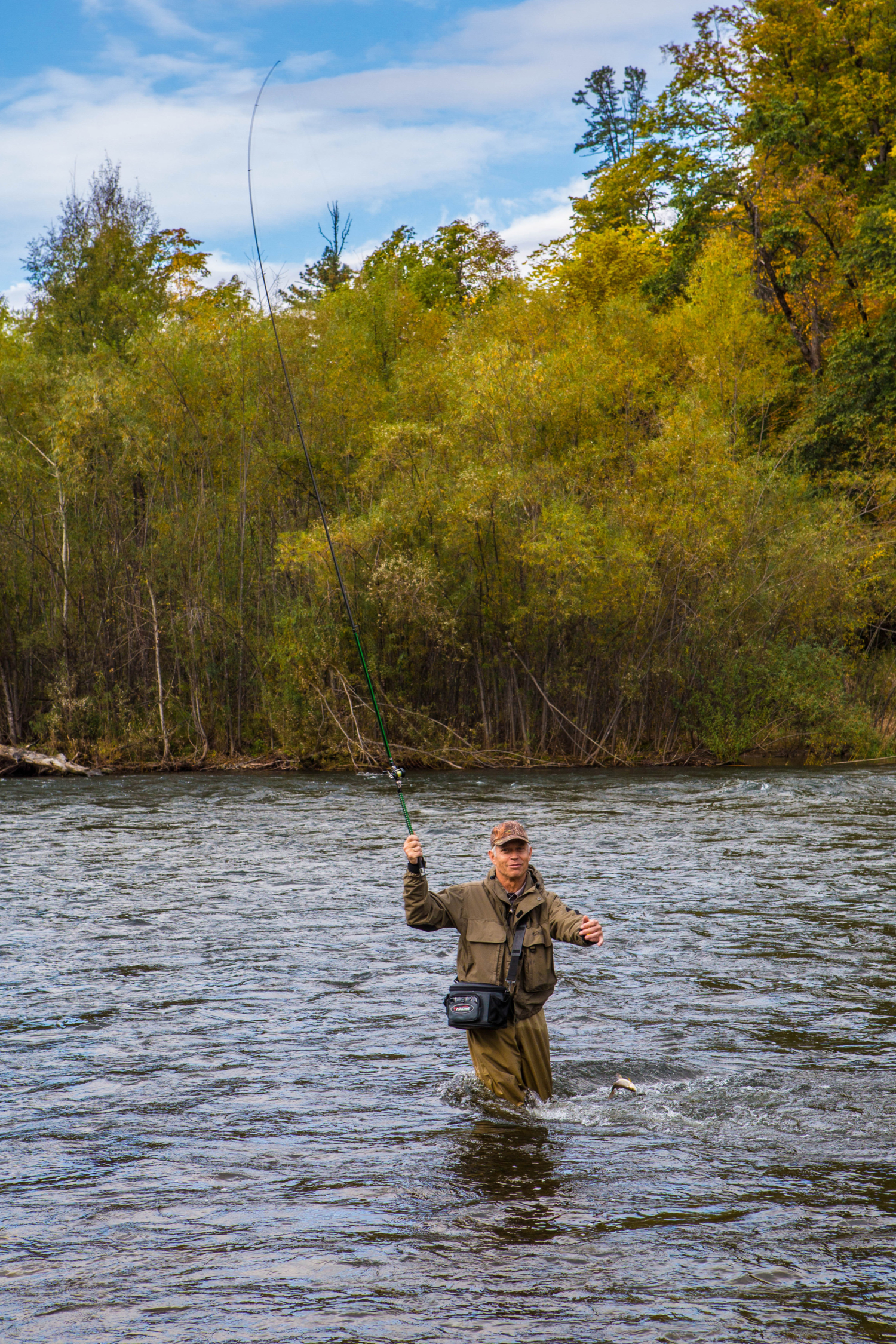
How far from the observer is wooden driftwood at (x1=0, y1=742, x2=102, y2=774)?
84.2 ft

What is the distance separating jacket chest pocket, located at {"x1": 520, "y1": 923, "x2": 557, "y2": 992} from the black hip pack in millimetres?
75

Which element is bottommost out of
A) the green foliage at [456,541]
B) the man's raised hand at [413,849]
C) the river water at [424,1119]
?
the river water at [424,1119]

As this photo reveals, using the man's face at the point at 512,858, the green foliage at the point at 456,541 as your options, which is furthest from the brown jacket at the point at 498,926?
the green foliage at the point at 456,541

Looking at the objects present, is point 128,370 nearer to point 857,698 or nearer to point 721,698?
point 721,698

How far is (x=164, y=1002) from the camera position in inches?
362

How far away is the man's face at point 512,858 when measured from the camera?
6418mm

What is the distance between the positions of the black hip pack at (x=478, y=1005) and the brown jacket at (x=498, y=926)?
0.07m

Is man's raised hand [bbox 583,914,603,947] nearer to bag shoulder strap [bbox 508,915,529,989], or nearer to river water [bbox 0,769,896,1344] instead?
bag shoulder strap [bbox 508,915,529,989]

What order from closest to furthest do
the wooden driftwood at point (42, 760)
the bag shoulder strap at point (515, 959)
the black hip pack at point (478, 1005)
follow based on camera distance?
the black hip pack at point (478, 1005) < the bag shoulder strap at point (515, 959) < the wooden driftwood at point (42, 760)

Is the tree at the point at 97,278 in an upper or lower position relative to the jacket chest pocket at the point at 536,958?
upper

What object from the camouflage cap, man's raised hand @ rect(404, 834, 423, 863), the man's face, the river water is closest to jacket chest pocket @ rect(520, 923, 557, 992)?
the man's face

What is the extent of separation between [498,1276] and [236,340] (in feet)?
83.8

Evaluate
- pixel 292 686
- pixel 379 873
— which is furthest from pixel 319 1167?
pixel 292 686

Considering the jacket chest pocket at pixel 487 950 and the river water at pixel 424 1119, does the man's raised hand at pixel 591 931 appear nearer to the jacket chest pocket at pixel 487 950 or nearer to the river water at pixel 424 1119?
the jacket chest pocket at pixel 487 950
